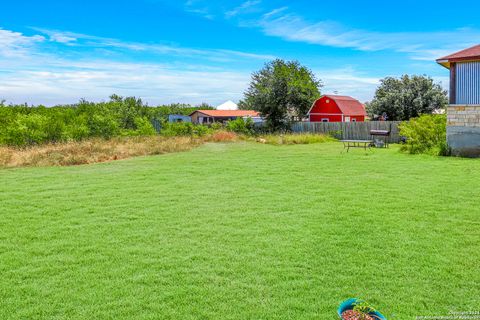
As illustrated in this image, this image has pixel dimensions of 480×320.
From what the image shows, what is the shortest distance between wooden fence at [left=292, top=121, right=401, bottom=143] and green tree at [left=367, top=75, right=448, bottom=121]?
20.6ft

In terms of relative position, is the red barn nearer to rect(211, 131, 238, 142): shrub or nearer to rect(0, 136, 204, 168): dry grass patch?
rect(211, 131, 238, 142): shrub

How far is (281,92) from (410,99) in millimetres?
9649

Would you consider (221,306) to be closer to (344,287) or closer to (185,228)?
(344,287)

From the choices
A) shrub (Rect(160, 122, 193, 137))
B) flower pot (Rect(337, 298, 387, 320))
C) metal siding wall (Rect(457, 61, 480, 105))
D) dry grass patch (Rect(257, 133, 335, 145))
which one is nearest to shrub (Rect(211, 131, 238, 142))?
dry grass patch (Rect(257, 133, 335, 145))

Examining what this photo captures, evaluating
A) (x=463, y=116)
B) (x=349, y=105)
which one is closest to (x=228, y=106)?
(x=349, y=105)

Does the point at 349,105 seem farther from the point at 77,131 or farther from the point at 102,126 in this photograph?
the point at 77,131

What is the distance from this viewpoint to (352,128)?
89.4 ft

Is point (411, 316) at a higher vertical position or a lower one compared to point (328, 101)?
lower

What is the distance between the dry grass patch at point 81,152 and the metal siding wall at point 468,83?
1127 centimetres

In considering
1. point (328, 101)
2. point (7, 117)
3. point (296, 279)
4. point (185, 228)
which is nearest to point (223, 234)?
point (185, 228)

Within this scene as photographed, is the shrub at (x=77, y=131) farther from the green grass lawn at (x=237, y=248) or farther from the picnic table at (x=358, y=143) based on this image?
the picnic table at (x=358, y=143)

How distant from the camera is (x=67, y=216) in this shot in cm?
641

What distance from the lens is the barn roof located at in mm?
15120

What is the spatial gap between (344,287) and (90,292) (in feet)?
7.53
